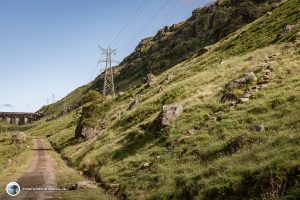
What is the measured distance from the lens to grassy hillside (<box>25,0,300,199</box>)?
51.7 ft

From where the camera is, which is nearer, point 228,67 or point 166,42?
point 228,67

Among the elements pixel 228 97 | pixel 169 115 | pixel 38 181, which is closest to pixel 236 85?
pixel 228 97

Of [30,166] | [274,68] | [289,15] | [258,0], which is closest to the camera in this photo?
[274,68]

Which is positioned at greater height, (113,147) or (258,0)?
(258,0)

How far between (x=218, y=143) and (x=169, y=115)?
30.9 ft

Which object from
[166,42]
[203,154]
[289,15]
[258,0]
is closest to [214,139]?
[203,154]

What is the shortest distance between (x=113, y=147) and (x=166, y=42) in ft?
360

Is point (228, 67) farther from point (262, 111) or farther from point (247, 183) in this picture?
point (247, 183)

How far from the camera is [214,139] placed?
23562mm

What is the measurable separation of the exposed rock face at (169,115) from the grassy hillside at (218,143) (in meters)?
0.66

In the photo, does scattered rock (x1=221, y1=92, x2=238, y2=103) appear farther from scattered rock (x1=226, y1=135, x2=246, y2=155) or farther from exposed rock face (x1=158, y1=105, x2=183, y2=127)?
scattered rock (x1=226, y1=135, x2=246, y2=155)

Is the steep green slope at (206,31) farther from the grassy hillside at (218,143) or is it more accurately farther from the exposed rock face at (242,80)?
the exposed rock face at (242,80)

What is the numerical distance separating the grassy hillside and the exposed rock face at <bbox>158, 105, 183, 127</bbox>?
2.16ft

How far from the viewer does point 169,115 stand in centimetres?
3123
